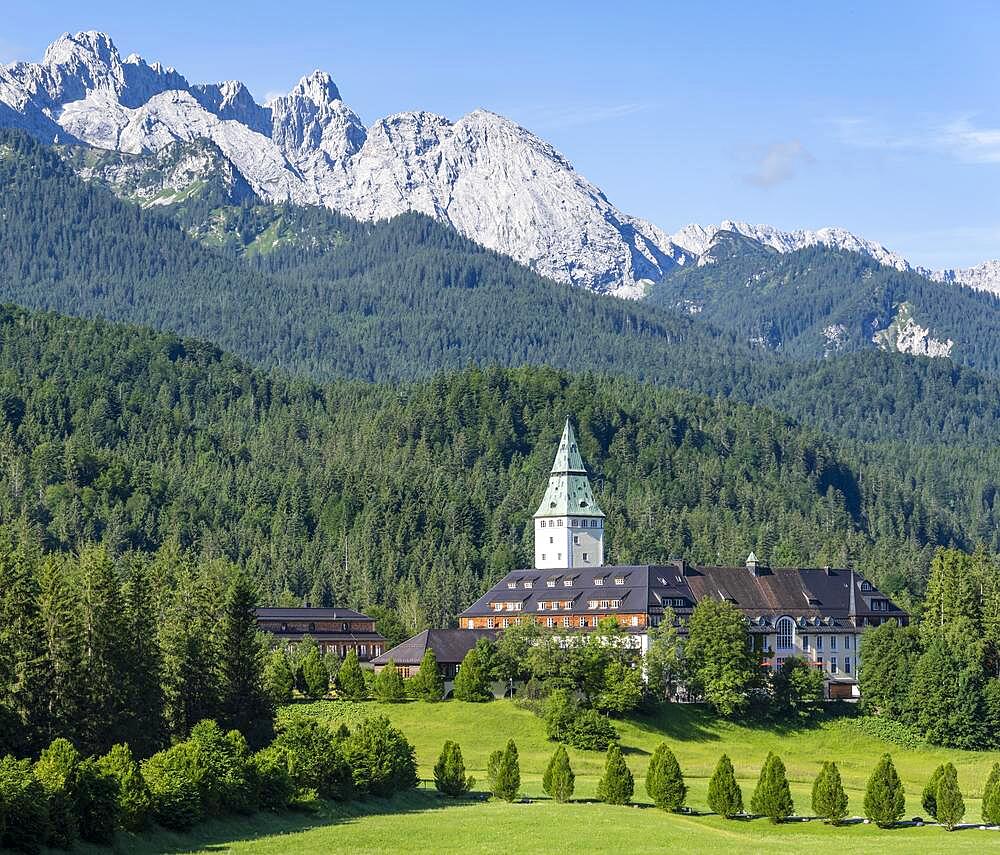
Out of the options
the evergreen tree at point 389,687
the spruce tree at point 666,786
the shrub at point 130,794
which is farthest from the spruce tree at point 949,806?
the evergreen tree at point 389,687

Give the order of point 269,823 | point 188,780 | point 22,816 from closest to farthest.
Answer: point 22,816 < point 188,780 < point 269,823

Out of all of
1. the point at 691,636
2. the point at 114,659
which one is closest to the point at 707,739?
the point at 691,636

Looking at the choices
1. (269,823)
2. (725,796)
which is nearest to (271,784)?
(269,823)

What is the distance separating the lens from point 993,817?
351 ft

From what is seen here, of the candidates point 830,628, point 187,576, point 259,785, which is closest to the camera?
point 259,785

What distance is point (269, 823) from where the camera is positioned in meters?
93.7

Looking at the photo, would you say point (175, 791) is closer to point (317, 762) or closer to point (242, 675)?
point (317, 762)

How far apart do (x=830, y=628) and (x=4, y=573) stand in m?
94.8

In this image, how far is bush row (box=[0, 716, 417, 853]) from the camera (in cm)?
7844

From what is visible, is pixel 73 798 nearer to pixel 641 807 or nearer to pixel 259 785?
pixel 259 785

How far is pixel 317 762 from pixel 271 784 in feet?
20.4

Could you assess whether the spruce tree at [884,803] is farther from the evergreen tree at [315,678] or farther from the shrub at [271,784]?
the evergreen tree at [315,678]

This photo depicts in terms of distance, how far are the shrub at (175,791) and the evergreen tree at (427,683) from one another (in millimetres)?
63864

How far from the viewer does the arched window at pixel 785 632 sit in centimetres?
17475
